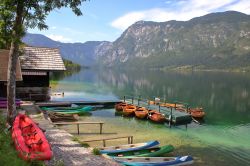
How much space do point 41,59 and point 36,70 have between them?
6.45 feet

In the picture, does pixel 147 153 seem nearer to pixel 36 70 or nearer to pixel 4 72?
pixel 4 72

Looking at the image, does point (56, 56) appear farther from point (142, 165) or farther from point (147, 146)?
point (142, 165)

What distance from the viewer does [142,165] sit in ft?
60.8

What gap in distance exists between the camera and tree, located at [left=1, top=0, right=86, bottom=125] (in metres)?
19.0

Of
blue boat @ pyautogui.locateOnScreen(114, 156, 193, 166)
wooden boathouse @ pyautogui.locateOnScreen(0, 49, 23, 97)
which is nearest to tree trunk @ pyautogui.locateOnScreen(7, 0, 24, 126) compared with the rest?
blue boat @ pyautogui.locateOnScreen(114, 156, 193, 166)

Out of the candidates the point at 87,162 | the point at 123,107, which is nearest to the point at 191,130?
the point at 123,107

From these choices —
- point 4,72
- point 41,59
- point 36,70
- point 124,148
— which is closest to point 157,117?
point 36,70

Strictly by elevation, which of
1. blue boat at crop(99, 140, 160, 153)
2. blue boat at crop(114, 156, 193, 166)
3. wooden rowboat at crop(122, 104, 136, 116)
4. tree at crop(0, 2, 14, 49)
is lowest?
blue boat at crop(114, 156, 193, 166)

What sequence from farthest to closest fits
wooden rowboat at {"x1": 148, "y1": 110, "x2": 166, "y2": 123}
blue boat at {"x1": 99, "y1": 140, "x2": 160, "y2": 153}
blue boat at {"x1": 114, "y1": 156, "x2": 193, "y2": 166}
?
wooden rowboat at {"x1": 148, "y1": 110, "x2": 166, "y2": 123} < blue boat at {"x1": 99, "y1": 140, "x2": 160, "y2": 153} < blue boat at {"x1": 114, "y1": 156, "x2": 193, "y2": 166}

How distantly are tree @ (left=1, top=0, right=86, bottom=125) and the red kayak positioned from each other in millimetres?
1505

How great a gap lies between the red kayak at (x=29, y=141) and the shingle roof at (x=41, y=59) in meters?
23.7

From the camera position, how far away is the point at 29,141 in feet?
54.0

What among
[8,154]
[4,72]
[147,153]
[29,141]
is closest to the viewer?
[8,154]

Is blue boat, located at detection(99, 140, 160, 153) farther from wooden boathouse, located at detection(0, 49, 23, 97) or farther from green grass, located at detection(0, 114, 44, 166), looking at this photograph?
wooden boathouse, located at detection(0, 49, 23, 97)
